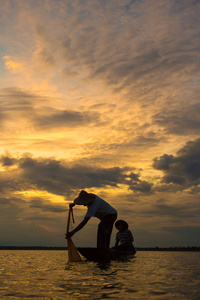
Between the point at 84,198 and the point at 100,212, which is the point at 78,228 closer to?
the point at 84,198

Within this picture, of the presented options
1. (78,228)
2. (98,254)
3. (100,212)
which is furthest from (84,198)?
(98,254)

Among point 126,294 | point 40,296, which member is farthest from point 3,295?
point 126,294

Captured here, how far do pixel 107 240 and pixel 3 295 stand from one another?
8382 mm

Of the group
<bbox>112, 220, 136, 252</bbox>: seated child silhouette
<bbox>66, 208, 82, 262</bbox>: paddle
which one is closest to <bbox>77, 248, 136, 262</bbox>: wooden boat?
<bbox>66, 208, 82, 262</bbox>: paddle

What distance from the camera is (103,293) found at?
242 inches

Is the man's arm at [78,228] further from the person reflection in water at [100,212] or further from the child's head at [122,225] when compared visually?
the child's head at [122,225]

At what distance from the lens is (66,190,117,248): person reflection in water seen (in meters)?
13.7

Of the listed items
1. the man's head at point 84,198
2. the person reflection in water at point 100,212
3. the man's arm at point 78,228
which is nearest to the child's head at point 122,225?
the person reflection in water at point 100,212

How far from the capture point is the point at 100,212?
1409cm

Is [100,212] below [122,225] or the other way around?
the other way around

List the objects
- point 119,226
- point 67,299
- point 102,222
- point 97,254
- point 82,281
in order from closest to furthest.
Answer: point 67,299 → point 82,281 → point 97,254 → point 102,222 → point 119,226

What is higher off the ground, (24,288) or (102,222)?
(102,222)

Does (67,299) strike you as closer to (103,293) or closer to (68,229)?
(103,293)

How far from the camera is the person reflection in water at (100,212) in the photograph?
13656 mm
